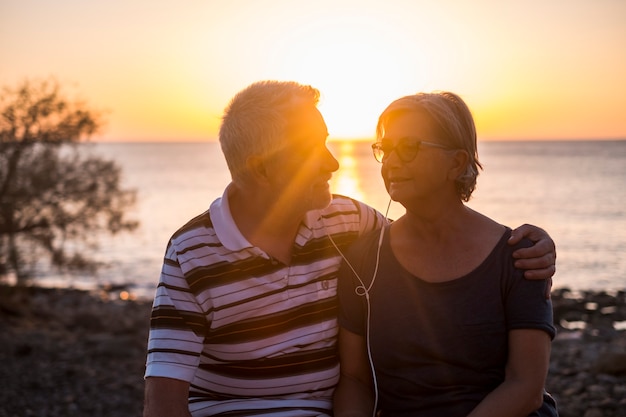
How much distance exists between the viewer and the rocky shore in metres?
7.70


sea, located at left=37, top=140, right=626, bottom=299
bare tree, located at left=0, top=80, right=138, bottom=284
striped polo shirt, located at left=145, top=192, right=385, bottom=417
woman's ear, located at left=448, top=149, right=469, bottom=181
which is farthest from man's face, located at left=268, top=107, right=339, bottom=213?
bare tree, located at left=0, top=80, right=138, bottom=284

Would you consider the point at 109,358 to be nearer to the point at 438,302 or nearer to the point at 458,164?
the point at 438,302

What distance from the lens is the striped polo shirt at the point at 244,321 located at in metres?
3.27

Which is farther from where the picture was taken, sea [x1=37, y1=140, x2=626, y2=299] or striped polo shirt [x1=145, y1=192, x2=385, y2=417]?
sea [x1=37, y1=140, x2=626, y2=299]

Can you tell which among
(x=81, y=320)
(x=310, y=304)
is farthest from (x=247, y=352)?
(x=81, y=320)

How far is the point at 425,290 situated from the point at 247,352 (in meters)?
0.88

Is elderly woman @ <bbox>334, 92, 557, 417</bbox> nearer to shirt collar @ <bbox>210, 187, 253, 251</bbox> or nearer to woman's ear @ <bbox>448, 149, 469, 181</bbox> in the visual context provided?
woman's ear @ <bbox>448, 149, 469, 181</bbox>

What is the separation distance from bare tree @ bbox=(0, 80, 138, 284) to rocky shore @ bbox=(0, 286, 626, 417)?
1470mm

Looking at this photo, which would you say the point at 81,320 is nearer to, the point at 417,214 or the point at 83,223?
the point at 83,223

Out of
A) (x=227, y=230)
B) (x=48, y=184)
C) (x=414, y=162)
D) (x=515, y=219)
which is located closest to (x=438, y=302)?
(x=414, y=162)

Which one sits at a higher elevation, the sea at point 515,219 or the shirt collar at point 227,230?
the shirt collar at point 227,230

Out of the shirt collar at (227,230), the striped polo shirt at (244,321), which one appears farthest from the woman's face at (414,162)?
the shirt collar at (227,230)

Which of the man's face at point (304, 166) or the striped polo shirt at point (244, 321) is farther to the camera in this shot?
the man's face at point (304, 166)

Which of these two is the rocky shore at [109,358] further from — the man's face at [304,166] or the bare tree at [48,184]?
the man's face at [304,166]
